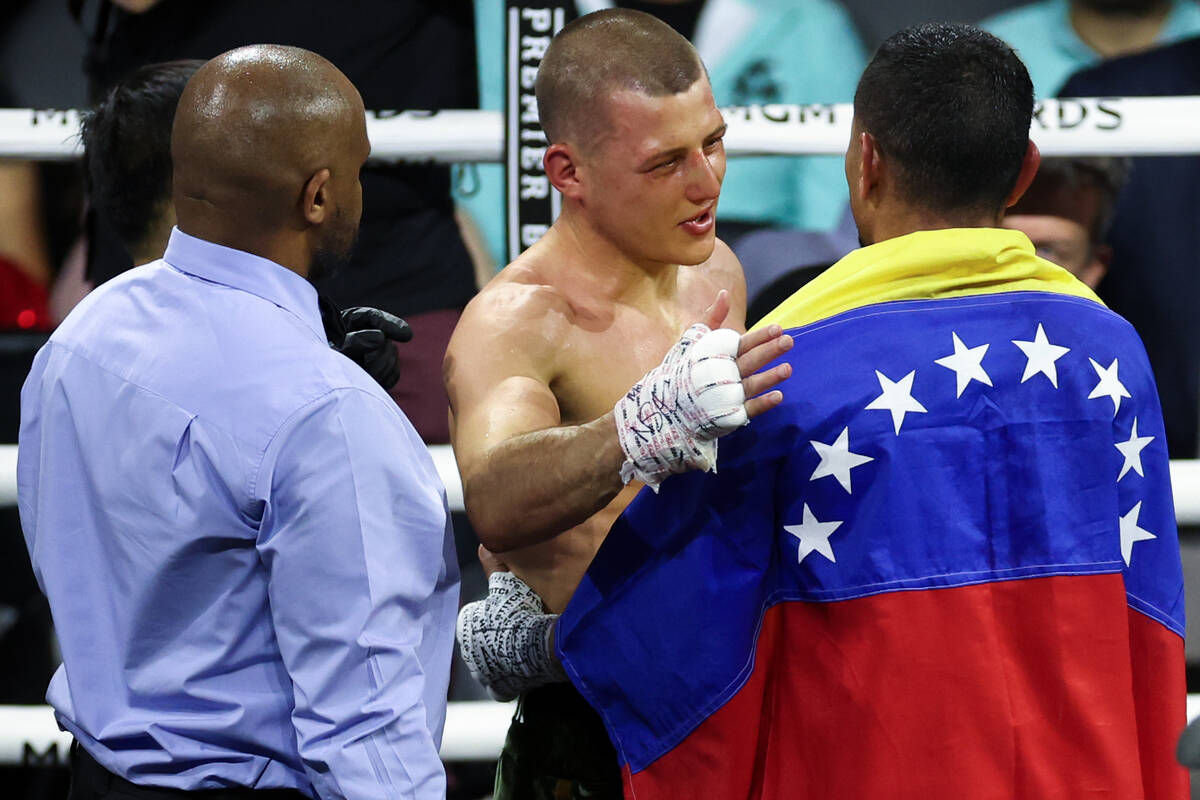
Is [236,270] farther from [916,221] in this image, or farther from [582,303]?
[916,221]

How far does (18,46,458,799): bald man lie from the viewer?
1188mm

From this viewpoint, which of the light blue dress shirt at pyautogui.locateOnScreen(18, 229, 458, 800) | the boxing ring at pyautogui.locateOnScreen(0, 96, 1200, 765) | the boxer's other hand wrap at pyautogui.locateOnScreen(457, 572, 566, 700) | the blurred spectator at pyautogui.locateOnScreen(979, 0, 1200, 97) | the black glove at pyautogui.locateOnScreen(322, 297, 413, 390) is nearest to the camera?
the light blue dress shirt at pyautogui.locateOnScreen(18, 229, 458, 800)

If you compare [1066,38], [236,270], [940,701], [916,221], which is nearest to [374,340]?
[236,270]

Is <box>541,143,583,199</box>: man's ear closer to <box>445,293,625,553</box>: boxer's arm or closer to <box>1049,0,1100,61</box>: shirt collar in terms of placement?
<box>445,293,625,553</box>: boxer's arm

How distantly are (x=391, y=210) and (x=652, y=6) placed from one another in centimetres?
69

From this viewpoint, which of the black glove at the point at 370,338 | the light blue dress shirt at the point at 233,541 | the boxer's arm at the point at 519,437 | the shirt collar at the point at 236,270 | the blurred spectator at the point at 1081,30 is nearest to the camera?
the light blue dress shirt at the point at 233,541

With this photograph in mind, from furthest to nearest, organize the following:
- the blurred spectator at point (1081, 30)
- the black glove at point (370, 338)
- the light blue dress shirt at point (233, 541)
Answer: the blurred spectator at point (1081, 30) → the black glove at point (370, 338) → the light blue dress shirt at point (233, 541)

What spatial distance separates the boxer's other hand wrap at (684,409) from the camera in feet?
4.03

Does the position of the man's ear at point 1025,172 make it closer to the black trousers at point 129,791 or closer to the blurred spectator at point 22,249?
the black trousers at point 129,791

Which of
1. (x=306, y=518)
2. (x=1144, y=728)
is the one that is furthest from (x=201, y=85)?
(x=1144, y=728)

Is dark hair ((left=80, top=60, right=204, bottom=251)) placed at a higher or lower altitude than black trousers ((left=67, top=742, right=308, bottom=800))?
higher

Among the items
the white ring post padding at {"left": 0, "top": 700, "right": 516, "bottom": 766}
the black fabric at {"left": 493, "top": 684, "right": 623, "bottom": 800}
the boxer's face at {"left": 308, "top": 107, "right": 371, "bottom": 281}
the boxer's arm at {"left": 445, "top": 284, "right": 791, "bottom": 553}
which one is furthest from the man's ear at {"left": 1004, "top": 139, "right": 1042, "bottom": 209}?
the white ring post padding at {"left": 0, "top": 700, "right": 516, "bottom": 766}

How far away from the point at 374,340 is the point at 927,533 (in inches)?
29.2

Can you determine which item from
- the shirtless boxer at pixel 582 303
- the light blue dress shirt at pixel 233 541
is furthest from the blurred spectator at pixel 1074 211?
the light blue dress shirt at pixel 233 541
